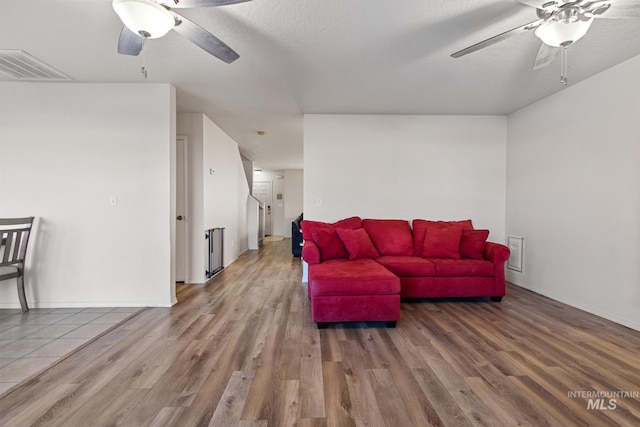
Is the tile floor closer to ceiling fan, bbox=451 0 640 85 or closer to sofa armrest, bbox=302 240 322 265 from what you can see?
sofa armrest, bbox=302 240 322 265

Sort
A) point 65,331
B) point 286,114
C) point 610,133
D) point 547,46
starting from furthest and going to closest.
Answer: point 286,114, point 610,133, point 65,331, point 547,46

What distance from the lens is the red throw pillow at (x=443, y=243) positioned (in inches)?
135

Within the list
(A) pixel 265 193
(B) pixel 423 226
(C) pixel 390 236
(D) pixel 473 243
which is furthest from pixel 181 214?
(A) pixel 265 193

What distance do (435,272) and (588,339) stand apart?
4.29 feet

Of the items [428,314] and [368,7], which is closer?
[368,7]

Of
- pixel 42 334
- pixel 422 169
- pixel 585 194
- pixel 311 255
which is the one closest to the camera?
pixel 42 334

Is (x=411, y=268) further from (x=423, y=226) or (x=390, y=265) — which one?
(x=423, y=226)

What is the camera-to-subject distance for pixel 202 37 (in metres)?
1.79

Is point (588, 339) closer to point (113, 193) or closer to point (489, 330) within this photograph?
point (489, 330)

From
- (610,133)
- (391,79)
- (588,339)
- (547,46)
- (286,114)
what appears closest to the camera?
(547,46)

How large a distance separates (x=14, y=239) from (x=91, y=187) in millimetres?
838

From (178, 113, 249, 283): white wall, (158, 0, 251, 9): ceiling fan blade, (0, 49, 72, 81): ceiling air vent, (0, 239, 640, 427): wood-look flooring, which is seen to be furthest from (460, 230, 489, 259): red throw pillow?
(0, 49, 72, 81): ceiling air vent

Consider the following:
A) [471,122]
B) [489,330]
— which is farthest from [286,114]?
[489,330]

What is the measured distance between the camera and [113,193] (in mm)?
3037
